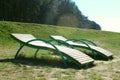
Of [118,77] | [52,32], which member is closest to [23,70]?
[118,77]

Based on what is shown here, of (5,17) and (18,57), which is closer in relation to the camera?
(18,57)

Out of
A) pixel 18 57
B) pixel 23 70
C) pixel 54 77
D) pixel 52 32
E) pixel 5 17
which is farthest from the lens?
pixel 5 17

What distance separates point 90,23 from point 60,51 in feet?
328

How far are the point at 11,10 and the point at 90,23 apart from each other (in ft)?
211

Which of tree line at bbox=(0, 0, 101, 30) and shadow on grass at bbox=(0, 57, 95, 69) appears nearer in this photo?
shadow on grass at bbox=(0, 57, 95, 69)

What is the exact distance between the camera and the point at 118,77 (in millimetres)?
10086

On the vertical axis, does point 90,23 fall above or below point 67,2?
below

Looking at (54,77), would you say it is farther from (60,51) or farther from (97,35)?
(97,35)

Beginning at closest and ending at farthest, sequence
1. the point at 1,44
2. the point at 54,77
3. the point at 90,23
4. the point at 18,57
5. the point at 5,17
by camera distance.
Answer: the point at 54,77
the point at 18,57
the point at 1,44
the point at 5,17
the point at 90,23

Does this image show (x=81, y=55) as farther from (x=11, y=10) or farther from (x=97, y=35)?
(x=11, y=10)

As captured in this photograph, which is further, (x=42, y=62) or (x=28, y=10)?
(x=28, y=10)

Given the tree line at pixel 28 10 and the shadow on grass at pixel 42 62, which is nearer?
the shadow on grass at pixel 42 62

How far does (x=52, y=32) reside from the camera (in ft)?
95.5

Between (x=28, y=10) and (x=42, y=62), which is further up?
(x=28, y=10)
